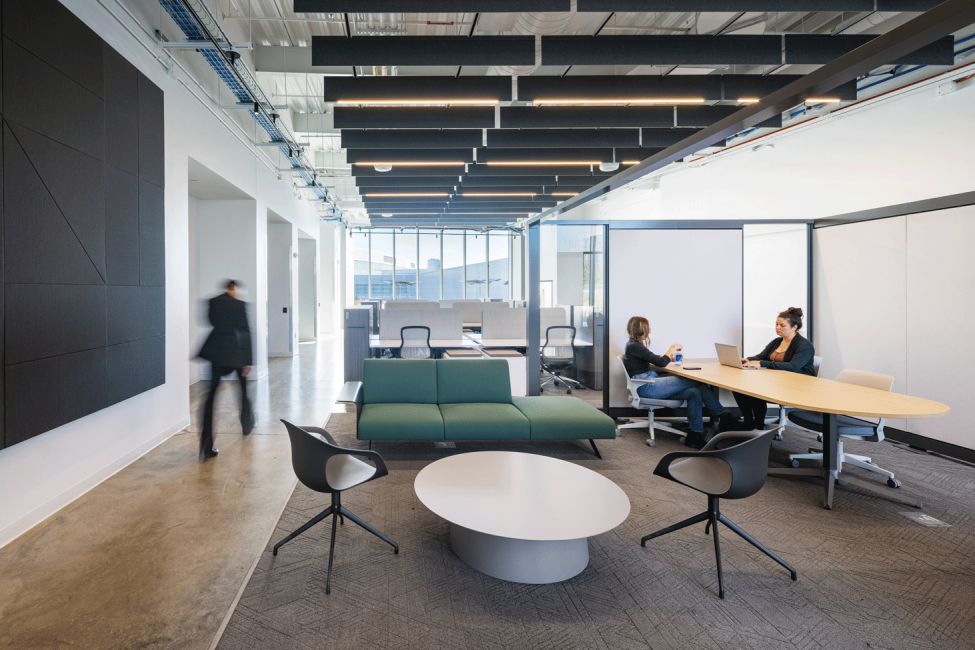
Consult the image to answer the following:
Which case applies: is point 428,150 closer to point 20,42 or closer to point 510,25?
point 510,25

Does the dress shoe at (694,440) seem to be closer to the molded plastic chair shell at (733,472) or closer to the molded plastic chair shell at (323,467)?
the molded plastic chair shell at (733,472)

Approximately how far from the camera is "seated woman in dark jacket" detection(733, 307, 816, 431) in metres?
4.79

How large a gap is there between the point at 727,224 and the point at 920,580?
426 centimetres

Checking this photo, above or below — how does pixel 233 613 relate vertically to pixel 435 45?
below

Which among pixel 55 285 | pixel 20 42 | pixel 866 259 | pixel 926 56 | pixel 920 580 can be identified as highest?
pixel 926 56

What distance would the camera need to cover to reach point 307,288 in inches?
557

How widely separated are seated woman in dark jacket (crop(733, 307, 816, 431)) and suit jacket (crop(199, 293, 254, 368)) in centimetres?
495

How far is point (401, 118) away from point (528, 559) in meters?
5.23

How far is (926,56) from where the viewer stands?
4.27 metres

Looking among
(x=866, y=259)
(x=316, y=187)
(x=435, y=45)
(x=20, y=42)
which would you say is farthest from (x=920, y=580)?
(x=316, y=187)

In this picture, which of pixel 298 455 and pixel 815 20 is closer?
pixel 298 455

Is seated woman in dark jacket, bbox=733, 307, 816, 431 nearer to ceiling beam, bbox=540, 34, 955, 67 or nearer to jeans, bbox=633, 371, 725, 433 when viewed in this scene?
jeans, bbox=633, 371, 725, 433

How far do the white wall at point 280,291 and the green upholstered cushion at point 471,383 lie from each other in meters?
7.35

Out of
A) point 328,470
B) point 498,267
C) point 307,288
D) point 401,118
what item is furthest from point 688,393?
point 498,267
